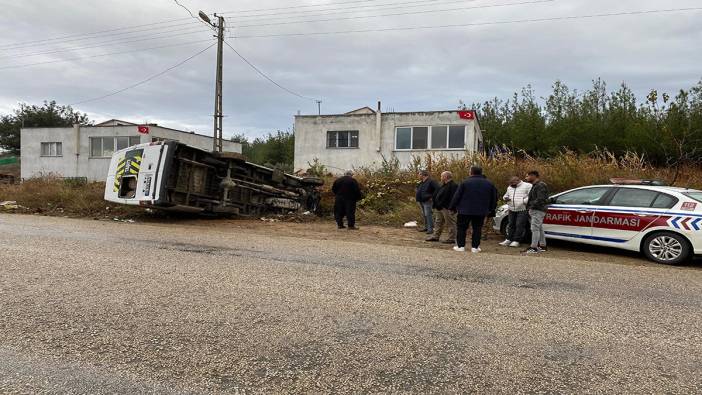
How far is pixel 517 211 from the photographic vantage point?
31.4 feet

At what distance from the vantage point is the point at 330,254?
25.3 ft

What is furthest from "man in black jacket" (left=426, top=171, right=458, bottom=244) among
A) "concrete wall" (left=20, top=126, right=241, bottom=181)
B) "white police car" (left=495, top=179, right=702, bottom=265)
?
"concrete wall" (left=20, top=126, right=241, bottom=181)

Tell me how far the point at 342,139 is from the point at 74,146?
58.2 feet

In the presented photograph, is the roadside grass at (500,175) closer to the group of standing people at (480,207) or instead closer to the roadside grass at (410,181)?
the roadside grass at (410,181)

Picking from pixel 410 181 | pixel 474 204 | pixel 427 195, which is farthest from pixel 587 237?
pixel 410 181

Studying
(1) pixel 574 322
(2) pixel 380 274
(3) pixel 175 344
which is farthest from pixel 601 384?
(2) pixel 380 274

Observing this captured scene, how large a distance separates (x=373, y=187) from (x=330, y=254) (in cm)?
807

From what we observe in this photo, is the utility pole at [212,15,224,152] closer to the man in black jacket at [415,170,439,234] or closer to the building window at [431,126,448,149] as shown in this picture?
the building window at [431,126,448,149]

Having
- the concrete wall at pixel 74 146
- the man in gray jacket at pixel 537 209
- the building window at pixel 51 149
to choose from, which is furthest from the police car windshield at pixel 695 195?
the building window at pixel 51 149

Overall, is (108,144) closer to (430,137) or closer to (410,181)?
(430,137)

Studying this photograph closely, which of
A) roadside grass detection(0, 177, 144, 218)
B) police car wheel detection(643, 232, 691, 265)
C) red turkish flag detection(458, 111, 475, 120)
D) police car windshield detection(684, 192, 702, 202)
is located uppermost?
red turkish flag detection(458, 111, 475, 120)

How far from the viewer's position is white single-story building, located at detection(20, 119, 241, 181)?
28.7m

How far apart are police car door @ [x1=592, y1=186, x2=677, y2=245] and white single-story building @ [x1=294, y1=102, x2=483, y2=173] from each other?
1184cm

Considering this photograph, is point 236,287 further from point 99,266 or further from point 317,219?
point 317,219
